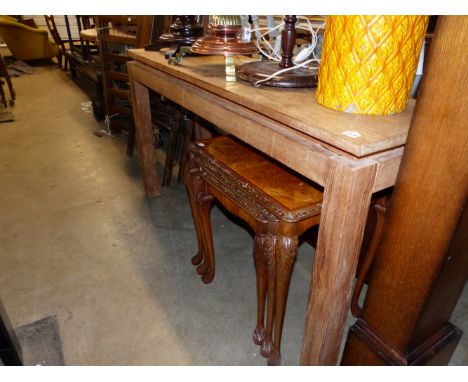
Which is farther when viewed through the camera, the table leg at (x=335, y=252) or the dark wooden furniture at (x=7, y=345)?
the dark wooden furniture at (x=7, y=345)

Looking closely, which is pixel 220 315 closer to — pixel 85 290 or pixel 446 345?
pixel 85 290

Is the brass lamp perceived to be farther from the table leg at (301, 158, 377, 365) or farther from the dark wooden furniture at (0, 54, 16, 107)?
the dark wooden furniture at (0, 54, 16, 107)

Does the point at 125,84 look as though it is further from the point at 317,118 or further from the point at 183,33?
the point at 317,118

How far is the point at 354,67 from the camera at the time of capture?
0.67m

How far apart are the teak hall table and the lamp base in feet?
0.07

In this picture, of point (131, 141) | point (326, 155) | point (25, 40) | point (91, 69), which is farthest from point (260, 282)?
point (25, 40)

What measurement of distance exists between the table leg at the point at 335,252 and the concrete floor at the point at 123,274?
35 centimetres

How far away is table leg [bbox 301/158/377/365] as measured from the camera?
628 mm

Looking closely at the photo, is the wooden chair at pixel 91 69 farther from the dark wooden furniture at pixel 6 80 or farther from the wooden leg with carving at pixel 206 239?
the wooden leg with carving at pixel 206 239

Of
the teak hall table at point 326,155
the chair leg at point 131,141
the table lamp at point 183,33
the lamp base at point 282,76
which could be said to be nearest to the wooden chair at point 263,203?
the teak hall table at point 326,155

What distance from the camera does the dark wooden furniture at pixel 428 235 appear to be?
546 millimetres

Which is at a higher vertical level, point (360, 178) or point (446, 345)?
point (360, 178)

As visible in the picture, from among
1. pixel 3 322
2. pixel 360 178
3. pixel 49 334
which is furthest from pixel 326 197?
pixel 49 334

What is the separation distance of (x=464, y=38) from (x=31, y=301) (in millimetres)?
1464
